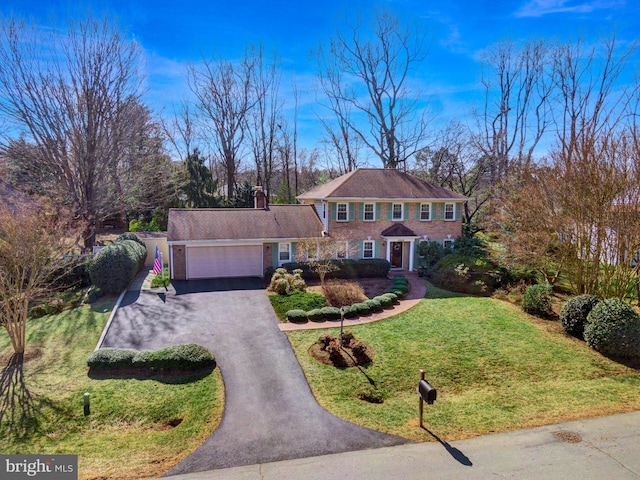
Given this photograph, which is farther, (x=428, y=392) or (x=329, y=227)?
(x=329, y=227)

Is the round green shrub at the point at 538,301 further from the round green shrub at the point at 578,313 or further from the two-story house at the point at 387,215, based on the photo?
the two-story house at the point at 387,215

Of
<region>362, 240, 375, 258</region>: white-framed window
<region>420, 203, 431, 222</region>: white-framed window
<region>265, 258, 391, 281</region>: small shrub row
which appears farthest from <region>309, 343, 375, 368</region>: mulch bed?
<region>420, 203, 431, 222</region>: white-framed window

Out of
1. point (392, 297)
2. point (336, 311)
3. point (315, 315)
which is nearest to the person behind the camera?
point (315, 315)

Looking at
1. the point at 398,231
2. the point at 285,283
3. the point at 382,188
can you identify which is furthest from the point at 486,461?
the point at 382,188

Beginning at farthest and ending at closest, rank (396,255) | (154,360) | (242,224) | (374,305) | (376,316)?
(396,255)
(242,224)
(374,305)
(376,316)
(154,360)

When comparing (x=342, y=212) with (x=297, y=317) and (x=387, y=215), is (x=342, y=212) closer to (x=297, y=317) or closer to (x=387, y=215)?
(x=387, y=215)

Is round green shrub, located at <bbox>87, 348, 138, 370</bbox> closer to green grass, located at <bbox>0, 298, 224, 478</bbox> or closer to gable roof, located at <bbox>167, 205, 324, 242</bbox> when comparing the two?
green grass, located at <bbox>0, 298, 224, 478</bbox>

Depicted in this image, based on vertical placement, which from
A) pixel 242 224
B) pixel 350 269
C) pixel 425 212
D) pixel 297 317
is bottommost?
pixel 297 317
